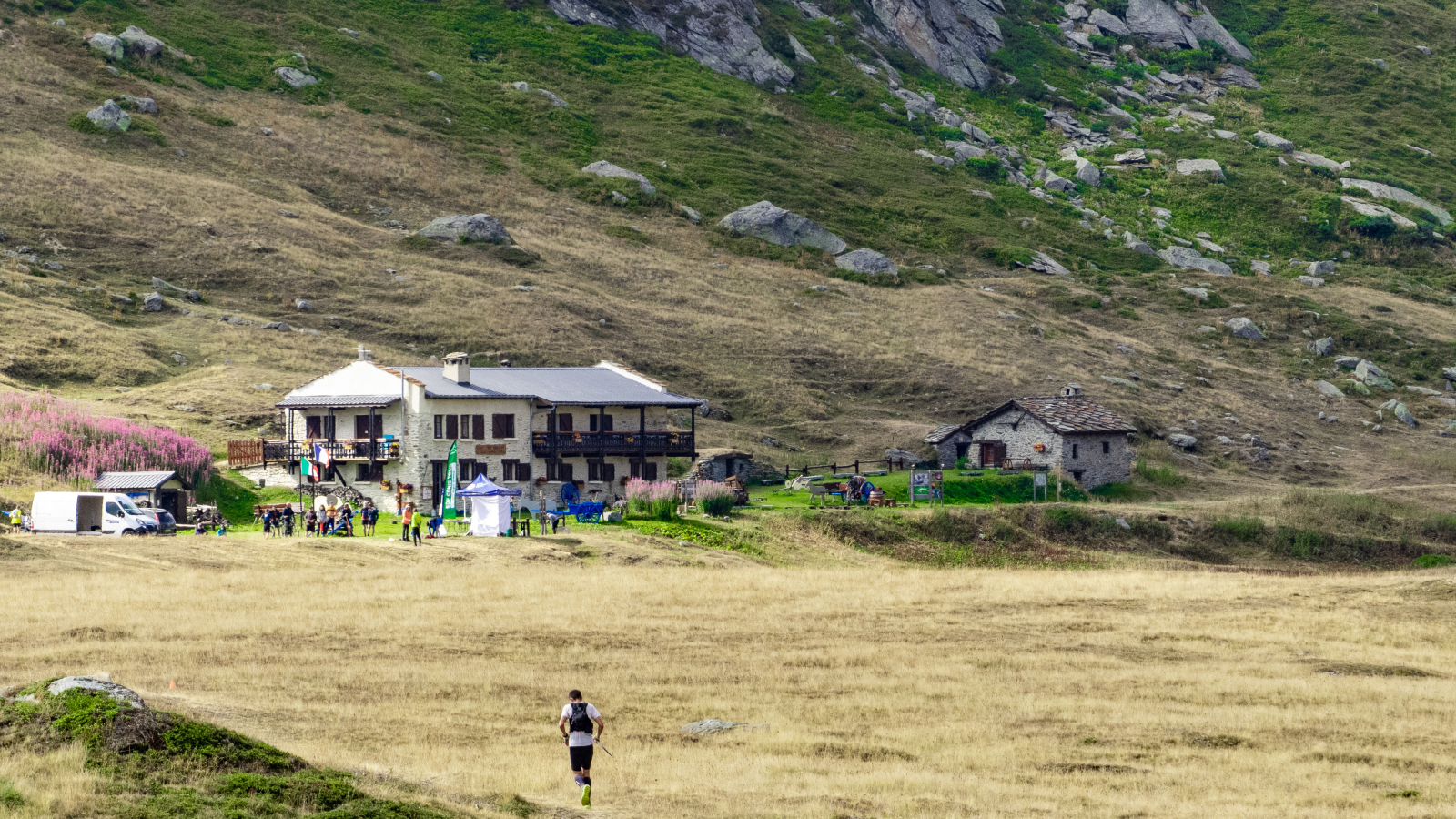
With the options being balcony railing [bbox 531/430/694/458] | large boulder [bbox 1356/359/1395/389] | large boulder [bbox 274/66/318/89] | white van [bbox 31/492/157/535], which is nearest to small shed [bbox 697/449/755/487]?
balcony railing [bbox 531/430/694/458]

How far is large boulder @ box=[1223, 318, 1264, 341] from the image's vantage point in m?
119

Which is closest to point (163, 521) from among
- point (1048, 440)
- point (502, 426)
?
point (502, 426)

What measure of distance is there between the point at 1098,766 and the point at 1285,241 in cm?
13871

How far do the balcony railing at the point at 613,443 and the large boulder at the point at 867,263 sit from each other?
59.2 m

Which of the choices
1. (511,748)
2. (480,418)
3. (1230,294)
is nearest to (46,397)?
(480,418)

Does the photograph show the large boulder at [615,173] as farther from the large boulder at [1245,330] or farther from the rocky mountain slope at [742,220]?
the large boulder at [1245,330]

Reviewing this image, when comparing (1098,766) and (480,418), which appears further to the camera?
(480,418)

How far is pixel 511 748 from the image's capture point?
24531 millimetres

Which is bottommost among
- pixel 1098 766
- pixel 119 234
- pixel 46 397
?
pixel 1098 766

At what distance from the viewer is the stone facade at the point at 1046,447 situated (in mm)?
74438

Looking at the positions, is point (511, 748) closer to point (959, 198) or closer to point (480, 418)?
point (480, 418)

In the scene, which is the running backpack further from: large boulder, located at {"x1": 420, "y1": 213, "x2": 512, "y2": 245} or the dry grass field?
large boulder, located at {"x1": 420, "y1": 213, "x2": 512, "y2": 245}

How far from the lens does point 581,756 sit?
2045cm

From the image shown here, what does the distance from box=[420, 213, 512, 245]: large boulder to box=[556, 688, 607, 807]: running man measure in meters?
98.4
